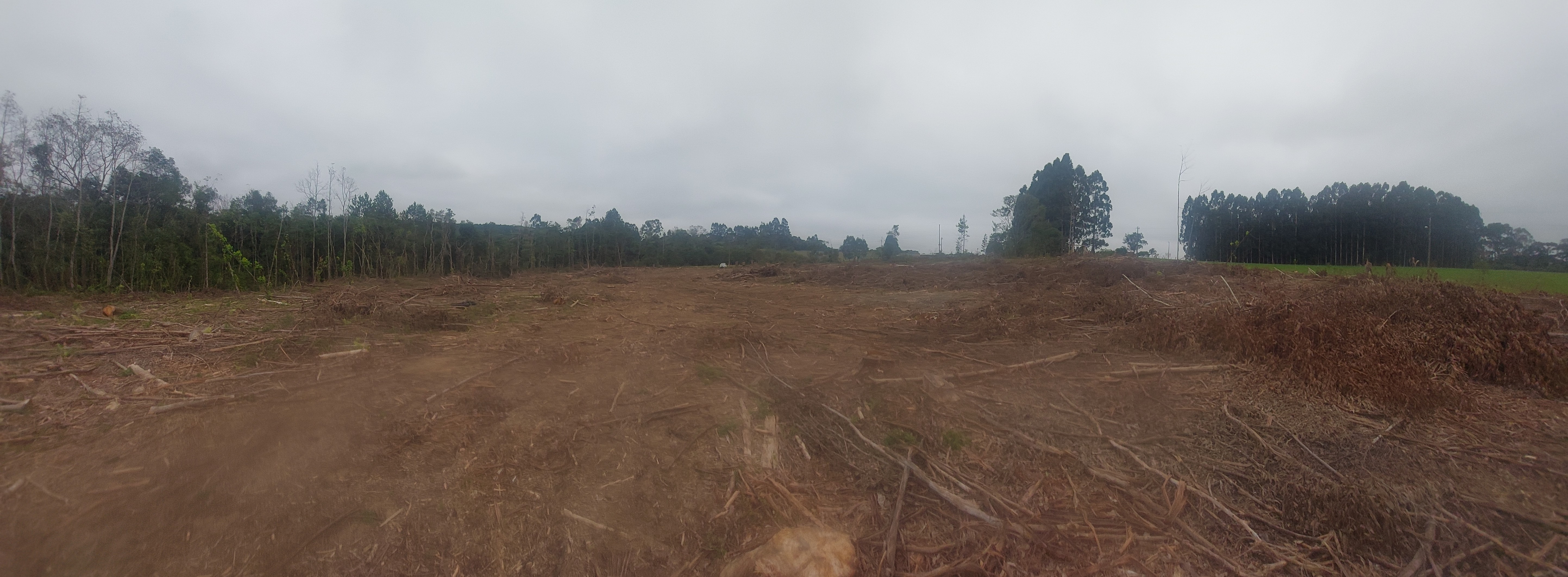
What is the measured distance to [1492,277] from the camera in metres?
10.9

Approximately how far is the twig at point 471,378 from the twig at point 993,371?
362cm

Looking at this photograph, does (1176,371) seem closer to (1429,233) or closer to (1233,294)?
(1233,294)

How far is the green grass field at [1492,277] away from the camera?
6848 mm

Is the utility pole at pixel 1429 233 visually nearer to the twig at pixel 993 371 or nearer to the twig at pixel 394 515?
the twig at pixel 993 371

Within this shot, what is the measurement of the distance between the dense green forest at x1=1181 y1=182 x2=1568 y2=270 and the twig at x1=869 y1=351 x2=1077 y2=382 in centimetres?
2011

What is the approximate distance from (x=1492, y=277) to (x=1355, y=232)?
26.9 m

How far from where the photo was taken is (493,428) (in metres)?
3.92

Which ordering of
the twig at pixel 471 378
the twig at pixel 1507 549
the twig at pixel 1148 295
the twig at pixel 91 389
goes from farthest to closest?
1. the twig at pixel 1148 295
2. the twig at pixel 471 378
3. the twig at pixel 91 389
4. the twig at pixel 1507 549

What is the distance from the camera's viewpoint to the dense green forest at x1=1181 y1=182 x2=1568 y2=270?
958 inches

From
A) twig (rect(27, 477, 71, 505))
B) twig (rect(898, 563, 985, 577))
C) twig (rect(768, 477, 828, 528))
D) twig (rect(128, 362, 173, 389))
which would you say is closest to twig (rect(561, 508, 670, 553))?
twig (rect(768, 477, 828, 528))

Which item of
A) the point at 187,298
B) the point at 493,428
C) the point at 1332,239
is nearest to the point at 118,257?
the point at 187,298

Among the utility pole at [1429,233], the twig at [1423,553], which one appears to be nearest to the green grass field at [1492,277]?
the twig at [1423,553]

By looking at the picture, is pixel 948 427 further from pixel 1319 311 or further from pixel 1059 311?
pixel 1059 311

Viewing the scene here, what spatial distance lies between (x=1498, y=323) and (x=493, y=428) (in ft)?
27.1
